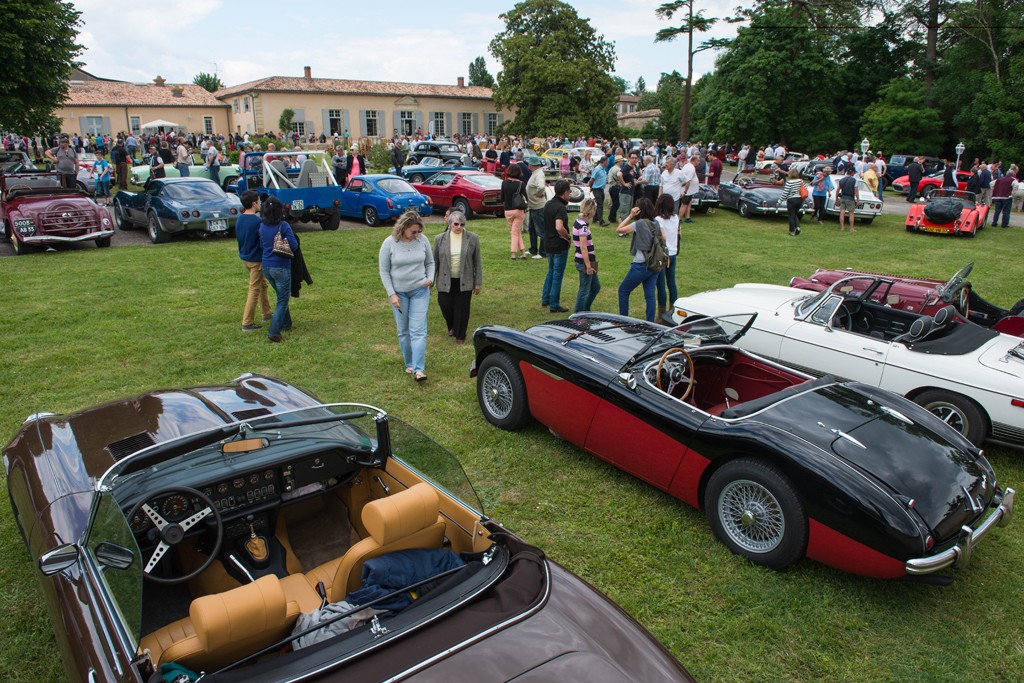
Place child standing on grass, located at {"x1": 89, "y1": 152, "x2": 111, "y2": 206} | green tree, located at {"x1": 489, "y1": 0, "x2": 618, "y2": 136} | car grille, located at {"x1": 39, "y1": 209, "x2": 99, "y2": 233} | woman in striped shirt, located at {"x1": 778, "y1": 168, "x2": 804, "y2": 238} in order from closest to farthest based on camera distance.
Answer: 1. car grille, located at {"x1": 39, "y1": 209, "x2": 99, "y2": 233}
2. woman in striped shirt, located at {"x1": 778, "y1": 168, "x2": 804, "y2": 238}
3. child standing on grass, located at {"x1": 89, "y1": 152, "x2": 111, "y2": 206}
4. green tree, located at {"x1": 489, "y1": 0, "x2": 618, "y2": 136}

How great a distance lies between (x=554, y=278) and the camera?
376 inches

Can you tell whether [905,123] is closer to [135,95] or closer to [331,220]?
[331,220]

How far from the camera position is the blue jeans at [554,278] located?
9391 millimetres

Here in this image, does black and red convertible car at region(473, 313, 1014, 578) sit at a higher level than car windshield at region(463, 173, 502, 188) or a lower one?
lower

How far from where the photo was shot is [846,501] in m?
3.82

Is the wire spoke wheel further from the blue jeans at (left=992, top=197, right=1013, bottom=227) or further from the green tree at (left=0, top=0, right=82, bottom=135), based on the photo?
the green tree at (left=0, top=0, right=82, bottom=135)

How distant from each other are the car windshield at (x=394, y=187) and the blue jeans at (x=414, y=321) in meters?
10.0

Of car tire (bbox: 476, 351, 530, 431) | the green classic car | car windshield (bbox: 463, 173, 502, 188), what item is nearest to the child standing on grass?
the green classic car

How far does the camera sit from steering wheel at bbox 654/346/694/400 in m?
5.12

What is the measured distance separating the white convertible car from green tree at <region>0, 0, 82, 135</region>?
18887 mm

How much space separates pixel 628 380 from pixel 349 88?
174 ft

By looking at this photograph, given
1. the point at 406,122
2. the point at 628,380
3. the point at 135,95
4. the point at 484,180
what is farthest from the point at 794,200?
the point at 135,95

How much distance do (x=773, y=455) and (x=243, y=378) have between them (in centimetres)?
376

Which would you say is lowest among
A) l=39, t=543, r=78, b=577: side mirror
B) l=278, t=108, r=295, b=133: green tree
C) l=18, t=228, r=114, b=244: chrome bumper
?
l=39, t=543, r=78, b=577: side mirror
